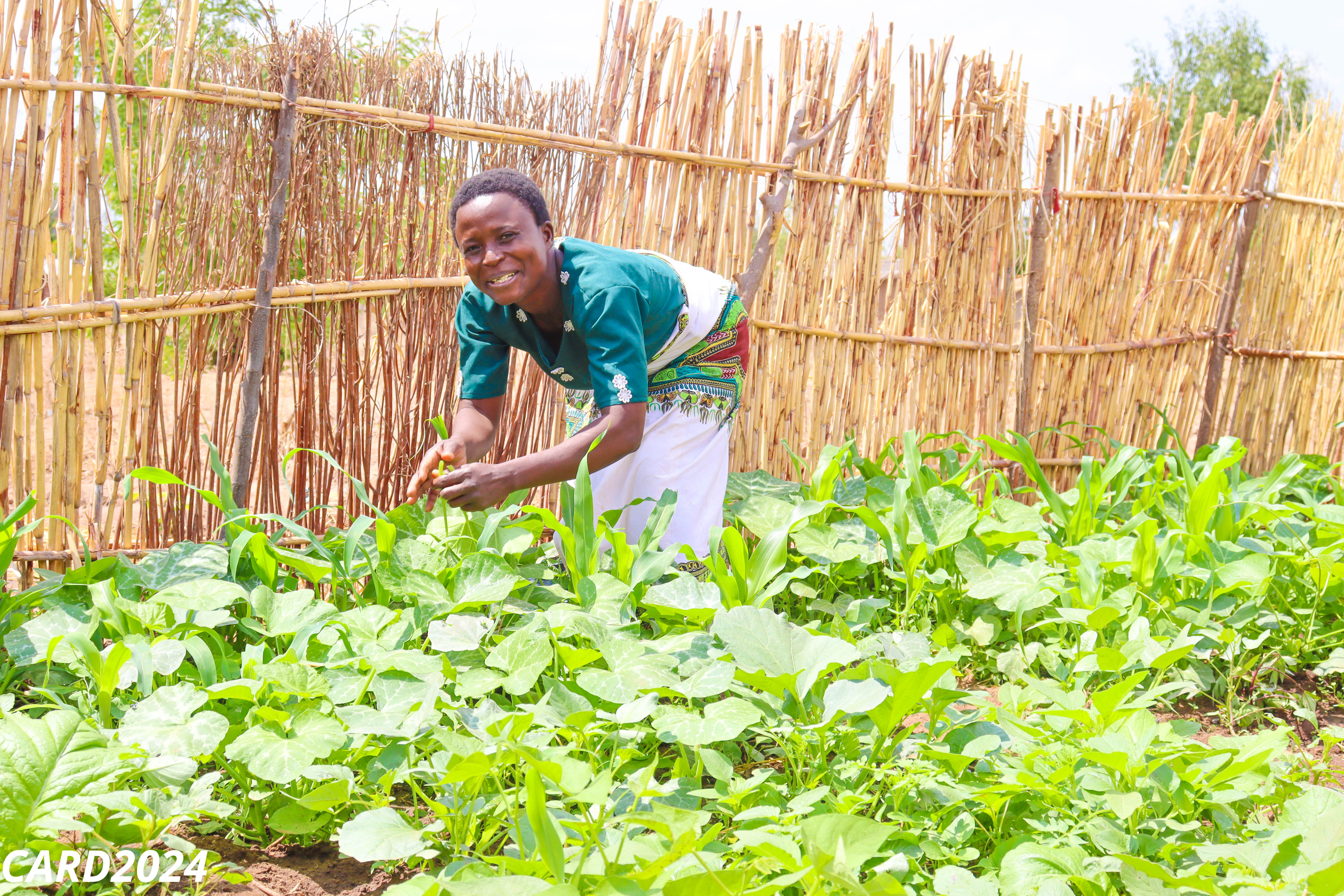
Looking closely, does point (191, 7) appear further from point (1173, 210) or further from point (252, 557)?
point (1173, 210)

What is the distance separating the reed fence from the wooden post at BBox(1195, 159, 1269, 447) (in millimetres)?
13

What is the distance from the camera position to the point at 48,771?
1380 mm

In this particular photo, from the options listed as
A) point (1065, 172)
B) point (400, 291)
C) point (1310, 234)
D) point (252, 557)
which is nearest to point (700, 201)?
point (400, 291)

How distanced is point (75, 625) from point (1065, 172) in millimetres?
3697

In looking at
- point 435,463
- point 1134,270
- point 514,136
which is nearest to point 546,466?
point 435,463

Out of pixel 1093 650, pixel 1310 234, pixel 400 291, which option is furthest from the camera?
pixel 1310 234

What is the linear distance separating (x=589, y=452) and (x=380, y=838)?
1.06 meters

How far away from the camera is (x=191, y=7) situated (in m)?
2.48

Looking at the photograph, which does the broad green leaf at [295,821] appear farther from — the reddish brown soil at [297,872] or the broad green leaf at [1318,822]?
the broad green leaf at [1318,822]

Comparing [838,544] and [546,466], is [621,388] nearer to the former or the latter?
[546,466]

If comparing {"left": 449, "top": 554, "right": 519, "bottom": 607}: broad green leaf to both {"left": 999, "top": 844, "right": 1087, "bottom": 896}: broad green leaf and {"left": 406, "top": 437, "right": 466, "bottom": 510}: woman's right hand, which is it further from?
{"left": 999, "top": 844, "right": 1087, "bottom": 896}: broad green leaf

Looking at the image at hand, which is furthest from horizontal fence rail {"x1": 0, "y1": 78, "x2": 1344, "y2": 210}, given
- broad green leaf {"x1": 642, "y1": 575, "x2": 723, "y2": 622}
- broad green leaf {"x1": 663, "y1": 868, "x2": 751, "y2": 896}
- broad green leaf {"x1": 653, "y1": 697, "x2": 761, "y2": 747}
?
broad green leaf {"x1": 663, "y1": 868, "x2": 751, "y2": 896}

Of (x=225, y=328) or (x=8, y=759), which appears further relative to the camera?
(x=225, y=328)

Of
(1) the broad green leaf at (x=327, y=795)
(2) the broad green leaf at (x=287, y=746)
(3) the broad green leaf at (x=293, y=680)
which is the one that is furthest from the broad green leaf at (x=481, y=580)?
(1) the broad green leaf at (x=327, y=795)
